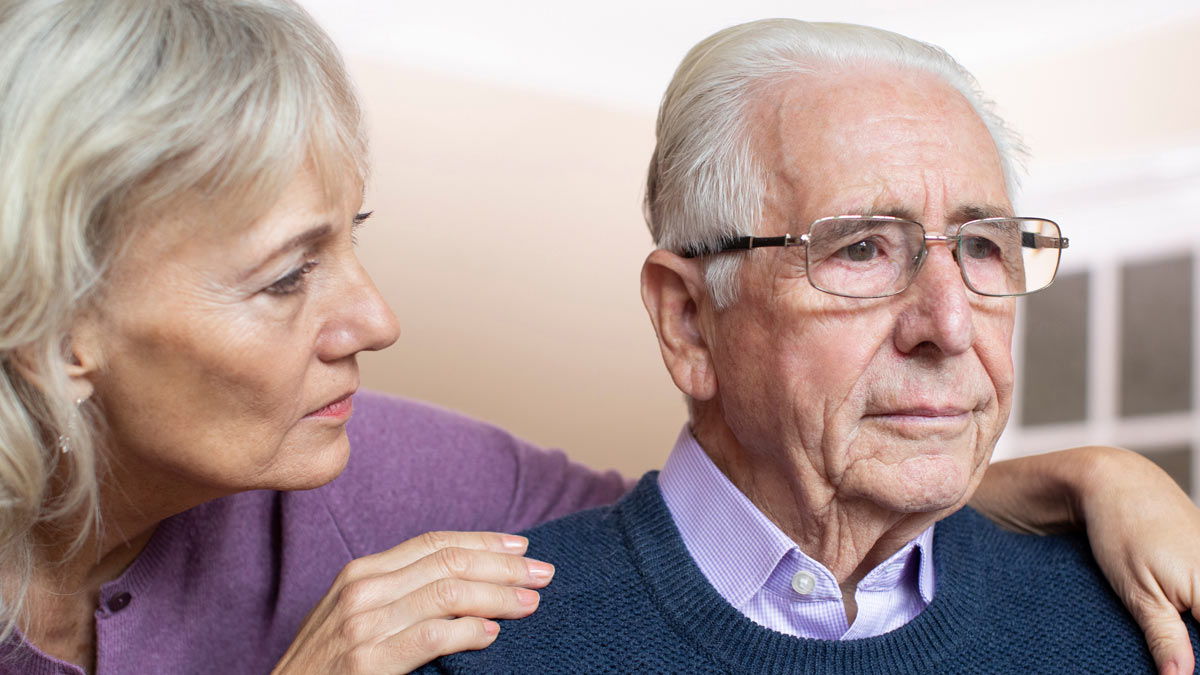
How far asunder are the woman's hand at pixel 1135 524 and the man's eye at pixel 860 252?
48cm

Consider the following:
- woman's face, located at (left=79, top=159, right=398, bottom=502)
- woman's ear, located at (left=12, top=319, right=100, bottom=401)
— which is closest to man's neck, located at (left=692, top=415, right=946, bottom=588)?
woman's face, located at (left=79, top=159, right=398, bottom=502)

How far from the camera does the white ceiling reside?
4.12m

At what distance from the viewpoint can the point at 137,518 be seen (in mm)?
1594

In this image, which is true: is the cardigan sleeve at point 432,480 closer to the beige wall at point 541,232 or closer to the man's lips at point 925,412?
the man's lips at point 925,412

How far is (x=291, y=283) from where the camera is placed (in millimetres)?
1391

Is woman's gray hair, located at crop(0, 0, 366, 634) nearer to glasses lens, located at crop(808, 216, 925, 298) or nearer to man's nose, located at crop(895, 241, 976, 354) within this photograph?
glasses lens, located at crop(808, 216, 925, 298)

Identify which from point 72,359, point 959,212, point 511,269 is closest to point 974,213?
point 959,212

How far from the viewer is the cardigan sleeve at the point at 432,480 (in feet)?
6.19

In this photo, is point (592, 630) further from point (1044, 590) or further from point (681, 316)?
point (1044, 590)

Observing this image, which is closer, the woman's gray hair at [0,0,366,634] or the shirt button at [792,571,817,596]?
the woman's gray hair at [0,0,366,634]

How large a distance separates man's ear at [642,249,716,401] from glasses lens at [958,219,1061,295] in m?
0.36

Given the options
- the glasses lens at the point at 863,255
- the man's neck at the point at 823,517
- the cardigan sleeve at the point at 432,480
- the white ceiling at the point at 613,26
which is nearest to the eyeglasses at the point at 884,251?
the glasses lens at the point at 863,255

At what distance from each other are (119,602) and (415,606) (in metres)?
0.52

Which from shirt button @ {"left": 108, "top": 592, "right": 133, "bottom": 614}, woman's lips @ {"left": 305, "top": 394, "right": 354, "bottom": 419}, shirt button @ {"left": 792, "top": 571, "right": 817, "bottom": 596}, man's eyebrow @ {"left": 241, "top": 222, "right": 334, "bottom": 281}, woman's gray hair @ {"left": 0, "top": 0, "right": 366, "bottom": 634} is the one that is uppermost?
woman's gray hair @ {"left": 0, "top": 0, "right": 366, "bottom": 634}
